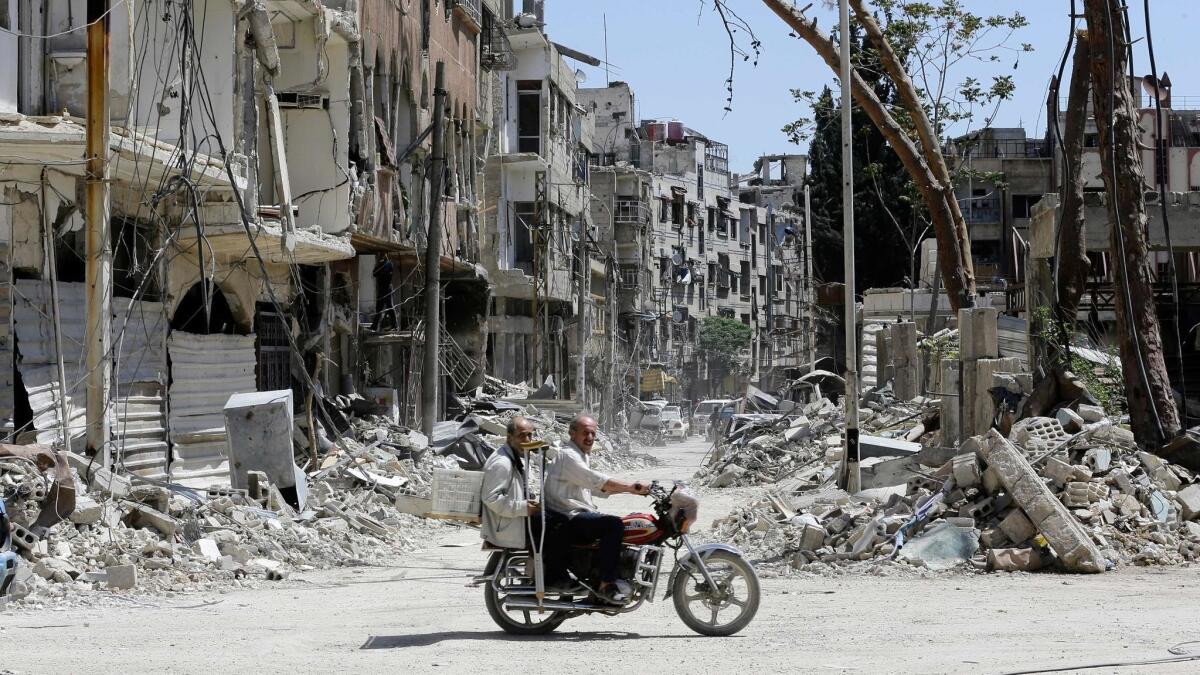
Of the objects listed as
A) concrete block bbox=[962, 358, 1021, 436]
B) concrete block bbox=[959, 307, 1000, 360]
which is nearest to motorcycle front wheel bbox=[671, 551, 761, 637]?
concrete block bbox=[962, 358, 1021, 436]

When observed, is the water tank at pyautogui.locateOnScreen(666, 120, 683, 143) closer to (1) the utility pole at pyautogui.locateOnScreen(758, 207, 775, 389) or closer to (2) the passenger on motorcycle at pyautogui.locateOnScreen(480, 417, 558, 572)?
(1) the utility pole at pyautogui.locateOnScreen(758, 207, 775, 389)

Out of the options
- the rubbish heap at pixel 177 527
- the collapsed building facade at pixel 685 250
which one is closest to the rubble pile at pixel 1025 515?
the rubbish heap at pixel 177 527

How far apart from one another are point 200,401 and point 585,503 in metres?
11.4

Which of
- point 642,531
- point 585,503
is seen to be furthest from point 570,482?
point 642,531

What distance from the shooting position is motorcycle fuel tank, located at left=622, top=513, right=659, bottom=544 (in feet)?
32.5

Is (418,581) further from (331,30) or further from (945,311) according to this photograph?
(945,311)

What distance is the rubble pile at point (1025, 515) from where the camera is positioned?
13.6 meters

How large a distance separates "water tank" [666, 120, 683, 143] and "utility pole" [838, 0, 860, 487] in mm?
71719

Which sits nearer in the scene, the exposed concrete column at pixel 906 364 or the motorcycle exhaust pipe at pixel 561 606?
the motorcycle exhaust pipe at pixel 561 606

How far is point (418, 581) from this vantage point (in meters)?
14.4

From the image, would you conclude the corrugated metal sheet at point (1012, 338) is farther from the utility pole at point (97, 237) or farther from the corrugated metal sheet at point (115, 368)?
the utility pole at point (97, 237)

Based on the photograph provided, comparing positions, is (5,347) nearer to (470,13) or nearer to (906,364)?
(906,364)

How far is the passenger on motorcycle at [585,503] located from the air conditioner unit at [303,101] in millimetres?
15401

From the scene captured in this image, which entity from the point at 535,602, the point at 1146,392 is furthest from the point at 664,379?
the point at 535,602
